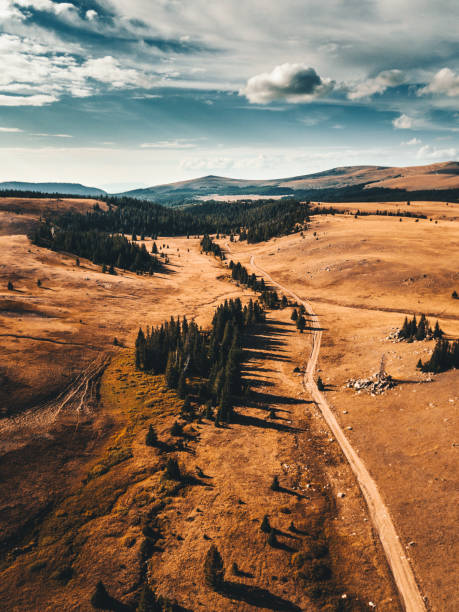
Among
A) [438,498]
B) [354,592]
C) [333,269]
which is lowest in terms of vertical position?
[354,592]

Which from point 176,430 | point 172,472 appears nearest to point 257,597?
point 172,472

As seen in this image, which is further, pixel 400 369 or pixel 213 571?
pixel 400 369

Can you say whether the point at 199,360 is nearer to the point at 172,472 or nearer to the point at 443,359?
the point at 172,472

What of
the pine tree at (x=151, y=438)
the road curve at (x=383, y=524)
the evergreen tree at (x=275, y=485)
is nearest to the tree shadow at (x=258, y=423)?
the road curve at (x=383, y=524)

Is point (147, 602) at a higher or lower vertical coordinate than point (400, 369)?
lower

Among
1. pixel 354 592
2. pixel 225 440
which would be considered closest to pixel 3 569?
pixel 225 440

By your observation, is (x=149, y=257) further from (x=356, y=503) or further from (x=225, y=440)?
(x=356, y=503)
